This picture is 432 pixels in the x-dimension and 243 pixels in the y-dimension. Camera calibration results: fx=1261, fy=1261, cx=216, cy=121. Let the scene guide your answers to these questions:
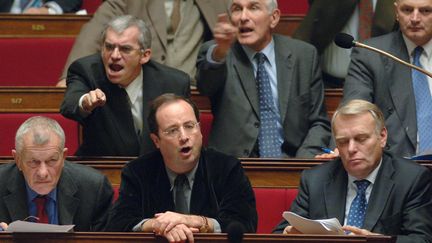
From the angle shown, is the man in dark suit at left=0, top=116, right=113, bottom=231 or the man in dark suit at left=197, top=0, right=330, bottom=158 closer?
the man in dark suit at left=0, top=116, right=113, bottom=231

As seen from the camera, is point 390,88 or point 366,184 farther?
point 390,88

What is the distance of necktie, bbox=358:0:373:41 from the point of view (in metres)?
3.71

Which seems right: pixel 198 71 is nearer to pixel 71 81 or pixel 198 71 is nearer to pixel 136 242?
pixel 71 81

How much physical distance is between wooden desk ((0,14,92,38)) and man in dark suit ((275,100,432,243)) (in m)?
1.36

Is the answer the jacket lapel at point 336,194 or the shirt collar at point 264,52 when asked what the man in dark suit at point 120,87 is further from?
the jacket lapel at point 336,194

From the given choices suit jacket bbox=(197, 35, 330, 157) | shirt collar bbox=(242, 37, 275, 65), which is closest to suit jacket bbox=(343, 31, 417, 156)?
suit jacket bbox=(197, 35, 330, 157)

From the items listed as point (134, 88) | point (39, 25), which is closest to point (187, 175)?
point (134, 88)

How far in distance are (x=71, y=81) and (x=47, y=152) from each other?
49 cm

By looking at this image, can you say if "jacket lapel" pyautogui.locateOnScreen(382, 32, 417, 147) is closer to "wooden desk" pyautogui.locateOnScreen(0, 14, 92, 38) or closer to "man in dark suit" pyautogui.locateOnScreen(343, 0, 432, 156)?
"man in dark suit" pyautogui.locateOnScreen(343, 0, 432, 156)

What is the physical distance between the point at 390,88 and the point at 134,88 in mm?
674

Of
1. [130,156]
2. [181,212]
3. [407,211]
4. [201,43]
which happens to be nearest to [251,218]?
[181,212]

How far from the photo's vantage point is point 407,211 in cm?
279

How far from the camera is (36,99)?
356cm

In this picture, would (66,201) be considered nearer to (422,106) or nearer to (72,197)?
(72,197)
